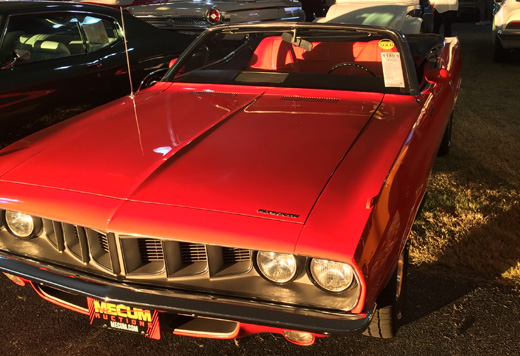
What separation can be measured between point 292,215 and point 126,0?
7557mm

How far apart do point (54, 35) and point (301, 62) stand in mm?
1988

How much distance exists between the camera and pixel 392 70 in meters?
3.00

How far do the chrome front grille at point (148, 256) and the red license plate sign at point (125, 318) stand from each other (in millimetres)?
136

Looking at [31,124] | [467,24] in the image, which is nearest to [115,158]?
[31,124]

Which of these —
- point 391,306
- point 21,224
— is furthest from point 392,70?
point 21,224

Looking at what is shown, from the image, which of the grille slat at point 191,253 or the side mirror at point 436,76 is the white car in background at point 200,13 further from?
the grille slat at point 191,253

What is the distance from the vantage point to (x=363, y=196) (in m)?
1.91

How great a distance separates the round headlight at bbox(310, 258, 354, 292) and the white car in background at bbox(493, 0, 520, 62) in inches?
280

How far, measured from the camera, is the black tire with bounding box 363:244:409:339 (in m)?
2.13

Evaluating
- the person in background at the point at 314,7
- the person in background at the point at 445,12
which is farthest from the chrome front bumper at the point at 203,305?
the person in background at the point at 314,7

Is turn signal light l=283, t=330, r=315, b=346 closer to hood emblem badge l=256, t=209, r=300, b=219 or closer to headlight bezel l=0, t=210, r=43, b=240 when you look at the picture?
hood emblem badge l=256, t=209, r=300, b=219

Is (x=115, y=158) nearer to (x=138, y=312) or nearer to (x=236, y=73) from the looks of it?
(x=138, y=312)

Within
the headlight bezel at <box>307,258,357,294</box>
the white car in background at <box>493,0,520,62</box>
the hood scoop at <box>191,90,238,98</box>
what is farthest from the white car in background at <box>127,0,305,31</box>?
the headlight bezel at <box>307,258,357,294</box>

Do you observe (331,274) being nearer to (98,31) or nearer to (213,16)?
(98,31)
